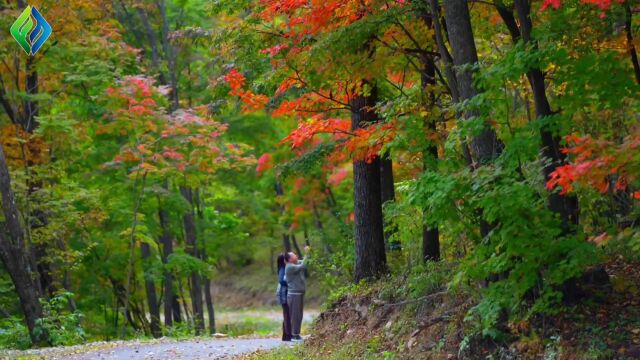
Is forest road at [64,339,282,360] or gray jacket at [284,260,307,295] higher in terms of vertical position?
gray jacket at [284,260,307,295]

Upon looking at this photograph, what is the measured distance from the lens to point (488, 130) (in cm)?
809

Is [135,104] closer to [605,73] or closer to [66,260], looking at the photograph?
[66,260]

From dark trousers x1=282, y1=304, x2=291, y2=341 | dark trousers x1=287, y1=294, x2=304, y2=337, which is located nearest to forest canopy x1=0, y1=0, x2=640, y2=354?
dark trousers x1=287, y1=294, x2=304, y2=337

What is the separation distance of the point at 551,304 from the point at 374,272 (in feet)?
15.2

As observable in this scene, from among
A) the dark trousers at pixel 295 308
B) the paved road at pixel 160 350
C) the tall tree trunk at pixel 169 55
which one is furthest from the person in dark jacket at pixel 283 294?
the tall tree trunk at pixel 169 55

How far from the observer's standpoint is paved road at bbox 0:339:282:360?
13.1 m

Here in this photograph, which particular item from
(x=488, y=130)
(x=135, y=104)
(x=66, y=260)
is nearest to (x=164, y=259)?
(x=66, y=260)

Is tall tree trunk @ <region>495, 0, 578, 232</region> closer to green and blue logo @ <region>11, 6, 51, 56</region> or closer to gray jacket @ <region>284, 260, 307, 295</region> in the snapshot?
gray jacket @ <region>284, 260, 307, 295</region>

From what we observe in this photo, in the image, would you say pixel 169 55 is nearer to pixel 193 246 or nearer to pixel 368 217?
pixel 193 246

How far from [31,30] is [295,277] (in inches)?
337

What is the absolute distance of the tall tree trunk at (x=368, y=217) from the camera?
1207cm

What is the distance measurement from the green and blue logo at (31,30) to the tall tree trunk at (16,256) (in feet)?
8.70

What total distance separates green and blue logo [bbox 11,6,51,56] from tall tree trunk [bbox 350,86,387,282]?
27.3ft

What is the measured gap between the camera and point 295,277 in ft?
47.8
